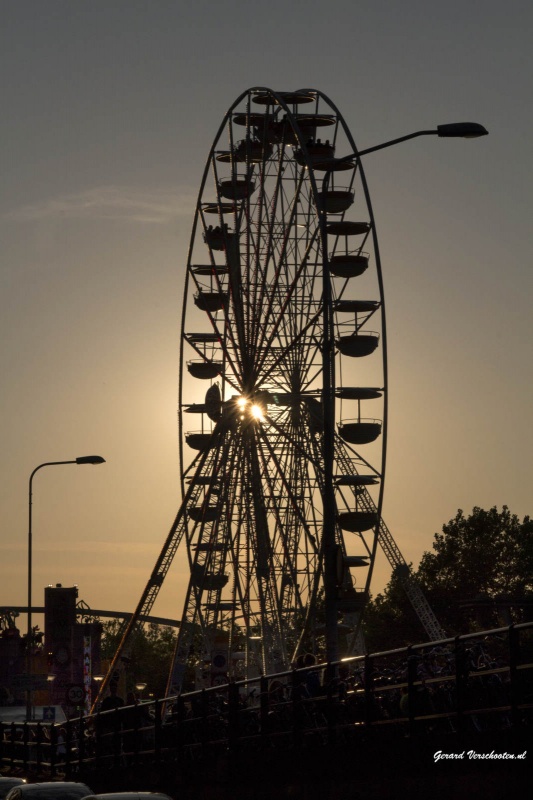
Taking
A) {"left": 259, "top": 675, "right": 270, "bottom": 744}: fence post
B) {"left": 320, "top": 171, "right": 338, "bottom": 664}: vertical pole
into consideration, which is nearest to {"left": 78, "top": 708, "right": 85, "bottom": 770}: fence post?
{"left": 320, "top": 171, "right": 338, "bottom": 664}: vertical pole

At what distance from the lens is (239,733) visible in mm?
26016

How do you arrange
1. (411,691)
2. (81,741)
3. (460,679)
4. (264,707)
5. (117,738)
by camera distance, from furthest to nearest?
(81,741) → (117,738) → (264,707) → (411,691) → (460,679)

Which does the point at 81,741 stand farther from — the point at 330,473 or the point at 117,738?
the point at 330,473

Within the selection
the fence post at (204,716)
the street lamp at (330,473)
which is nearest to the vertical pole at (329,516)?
the street lamp at (330,473)

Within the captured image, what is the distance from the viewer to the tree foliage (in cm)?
12156

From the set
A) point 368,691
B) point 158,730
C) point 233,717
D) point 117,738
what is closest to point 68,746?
point 117,738

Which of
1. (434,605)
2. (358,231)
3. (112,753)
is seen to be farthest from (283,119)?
(434,605)

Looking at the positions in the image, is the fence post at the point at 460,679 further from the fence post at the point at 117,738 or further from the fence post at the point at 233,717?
the fence post at the point at 117,738

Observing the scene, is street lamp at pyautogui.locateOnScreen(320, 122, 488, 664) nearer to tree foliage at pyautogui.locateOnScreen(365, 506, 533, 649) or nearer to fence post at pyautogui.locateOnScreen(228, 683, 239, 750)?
fence post at pyautogui.locateOnScreen(228, 683, 239, 750)

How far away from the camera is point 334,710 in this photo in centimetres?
2202

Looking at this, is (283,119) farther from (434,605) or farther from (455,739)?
(434,605)

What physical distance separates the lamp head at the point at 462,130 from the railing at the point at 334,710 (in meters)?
8.16

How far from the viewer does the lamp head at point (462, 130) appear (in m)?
26.3

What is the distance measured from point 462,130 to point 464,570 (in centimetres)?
10163
